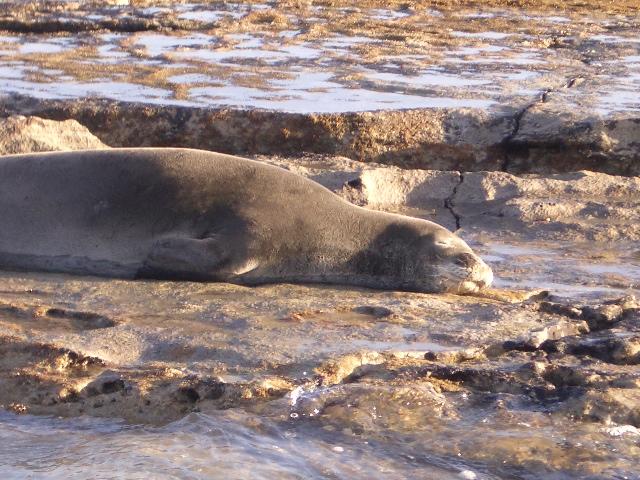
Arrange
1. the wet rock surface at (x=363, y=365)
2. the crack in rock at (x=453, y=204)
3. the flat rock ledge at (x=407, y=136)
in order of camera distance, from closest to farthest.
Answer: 1. the wet rock surface at (x=363, y=365)
2. the crack in rock at (x=453, y=204)
3. the flat rock ledge at (x=407, y=136)

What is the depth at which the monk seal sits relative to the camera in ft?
19.2

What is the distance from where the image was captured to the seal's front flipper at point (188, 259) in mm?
5730

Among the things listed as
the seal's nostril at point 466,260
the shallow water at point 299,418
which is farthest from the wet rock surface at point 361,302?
the seal's nostril at point 466,260

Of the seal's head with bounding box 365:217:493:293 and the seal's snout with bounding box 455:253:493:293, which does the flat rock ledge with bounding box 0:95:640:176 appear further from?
the seal's snout with bounding box 455:253:493:293

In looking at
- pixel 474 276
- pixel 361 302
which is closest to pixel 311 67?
pixel 474 276

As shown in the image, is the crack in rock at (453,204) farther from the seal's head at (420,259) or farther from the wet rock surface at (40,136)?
the wet rock surface at (40,136)

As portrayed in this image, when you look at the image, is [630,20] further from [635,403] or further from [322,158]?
[635,403]

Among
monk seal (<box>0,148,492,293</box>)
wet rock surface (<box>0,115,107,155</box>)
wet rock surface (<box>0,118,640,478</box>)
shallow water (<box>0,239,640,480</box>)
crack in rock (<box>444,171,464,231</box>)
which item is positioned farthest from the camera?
wet rock surface (<box>0,115,107,155</box>)

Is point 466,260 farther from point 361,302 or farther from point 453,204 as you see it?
point 453,204

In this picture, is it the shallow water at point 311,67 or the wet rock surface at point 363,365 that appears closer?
the wet rock surface at point 363,365

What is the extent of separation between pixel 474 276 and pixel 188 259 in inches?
53.2

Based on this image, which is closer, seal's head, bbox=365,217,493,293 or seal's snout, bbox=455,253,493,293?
A: seal's snout, bbox=455,253,493,293

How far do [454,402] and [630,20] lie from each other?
13.7 meters

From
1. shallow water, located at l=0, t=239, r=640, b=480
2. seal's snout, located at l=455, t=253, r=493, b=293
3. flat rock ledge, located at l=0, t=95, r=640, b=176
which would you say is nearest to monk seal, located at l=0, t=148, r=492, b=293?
seal's snout, located at l=455, t=253, r=493, b=293
